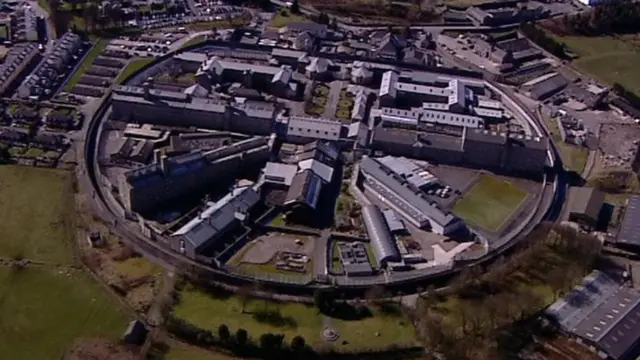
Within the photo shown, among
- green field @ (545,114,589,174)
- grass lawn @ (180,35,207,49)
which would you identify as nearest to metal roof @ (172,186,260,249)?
green field @ (545,114,589,174)

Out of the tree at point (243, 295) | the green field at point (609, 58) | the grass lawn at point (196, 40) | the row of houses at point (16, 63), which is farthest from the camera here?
the green field at point (609, 58)

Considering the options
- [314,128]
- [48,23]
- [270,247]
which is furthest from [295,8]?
[270,247]

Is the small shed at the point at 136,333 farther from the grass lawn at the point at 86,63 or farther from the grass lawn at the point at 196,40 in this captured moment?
the grass lawn at the point at 196,40

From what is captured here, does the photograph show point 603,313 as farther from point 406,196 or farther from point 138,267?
point 138,267

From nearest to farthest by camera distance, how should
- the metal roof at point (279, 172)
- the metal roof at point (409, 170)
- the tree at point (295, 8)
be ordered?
the metal roof at point (279, 172) < the metal roof at point (409, 170) < the tree at point (295, 8)

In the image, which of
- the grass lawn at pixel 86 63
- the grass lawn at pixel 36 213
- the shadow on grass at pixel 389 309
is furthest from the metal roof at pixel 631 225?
the grass lawn at pixel 86 63

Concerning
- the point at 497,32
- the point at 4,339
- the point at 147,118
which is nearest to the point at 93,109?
the point at 147,118

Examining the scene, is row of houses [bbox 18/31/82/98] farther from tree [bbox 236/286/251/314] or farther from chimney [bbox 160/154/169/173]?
tree [bbox 236/286/251/314]

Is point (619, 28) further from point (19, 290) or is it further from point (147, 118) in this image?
point (19, 290)
